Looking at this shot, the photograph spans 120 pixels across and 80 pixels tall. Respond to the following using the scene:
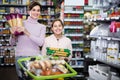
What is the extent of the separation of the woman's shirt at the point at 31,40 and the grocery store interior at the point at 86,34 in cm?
102

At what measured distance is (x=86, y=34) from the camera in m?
8.00

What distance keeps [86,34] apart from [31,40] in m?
4.19

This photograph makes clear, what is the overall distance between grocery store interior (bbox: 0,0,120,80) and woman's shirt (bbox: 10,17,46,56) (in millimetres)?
1025

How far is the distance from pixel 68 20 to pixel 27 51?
12.7ft

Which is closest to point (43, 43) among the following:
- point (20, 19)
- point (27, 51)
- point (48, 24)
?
point (27, 51)

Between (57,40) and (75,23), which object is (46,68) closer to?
(57,40)

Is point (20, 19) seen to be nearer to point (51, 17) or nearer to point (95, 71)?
point (95, 71)

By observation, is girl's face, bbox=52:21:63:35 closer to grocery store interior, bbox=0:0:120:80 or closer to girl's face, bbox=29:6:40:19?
girl's face, bbox=29:6:40:19

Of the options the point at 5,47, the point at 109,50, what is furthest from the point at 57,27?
the point at 5,47

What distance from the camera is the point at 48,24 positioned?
10.8 m

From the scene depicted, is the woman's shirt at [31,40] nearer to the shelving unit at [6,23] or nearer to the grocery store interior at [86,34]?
the grocery store interior at [86,34]

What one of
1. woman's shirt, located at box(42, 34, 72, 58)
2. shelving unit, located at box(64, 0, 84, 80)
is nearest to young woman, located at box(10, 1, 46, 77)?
woman's shirt, located at box(42, 34, 72, 58)

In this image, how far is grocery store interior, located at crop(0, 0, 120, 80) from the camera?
16.6ft

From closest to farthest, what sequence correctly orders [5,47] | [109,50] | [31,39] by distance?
[31,39]
[109,50]
[5,47]
